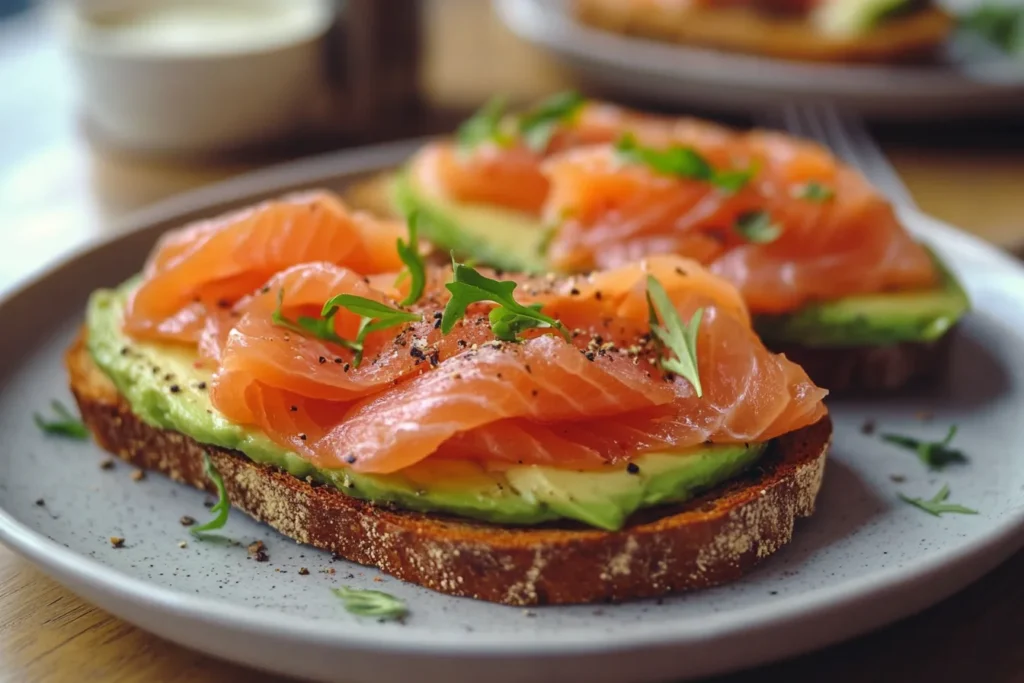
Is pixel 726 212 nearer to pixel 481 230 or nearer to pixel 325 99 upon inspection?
pixel 481 230

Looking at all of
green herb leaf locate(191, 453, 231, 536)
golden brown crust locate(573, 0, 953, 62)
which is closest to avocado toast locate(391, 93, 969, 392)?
green herb leaf locate(191, 453, 231, 536)

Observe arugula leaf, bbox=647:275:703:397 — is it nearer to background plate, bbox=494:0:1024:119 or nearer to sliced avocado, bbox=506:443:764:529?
sliced avocado, bbox=506:443:764:529

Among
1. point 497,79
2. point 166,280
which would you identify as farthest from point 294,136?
point 166,280

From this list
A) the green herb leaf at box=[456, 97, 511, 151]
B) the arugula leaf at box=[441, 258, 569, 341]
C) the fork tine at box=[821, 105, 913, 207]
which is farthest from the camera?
the fork tine at box=[821, 105, 913, 207]

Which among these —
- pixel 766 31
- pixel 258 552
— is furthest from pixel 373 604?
pixel 766 31

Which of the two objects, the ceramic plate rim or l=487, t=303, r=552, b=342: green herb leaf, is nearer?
l=487, t=303, r=552, b=342: green herb leaf

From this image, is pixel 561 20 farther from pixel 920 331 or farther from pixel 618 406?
pixel 618 406

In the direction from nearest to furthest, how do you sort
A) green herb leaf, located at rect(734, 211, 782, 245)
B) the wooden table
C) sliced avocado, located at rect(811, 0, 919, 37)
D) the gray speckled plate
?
1. the gray speckled plate
2. the wooden table
3. green herb leaf, located at rect(734, 211, 782, 245)
4. sliced avocado, located at rect(811, 0, 919, 37)
